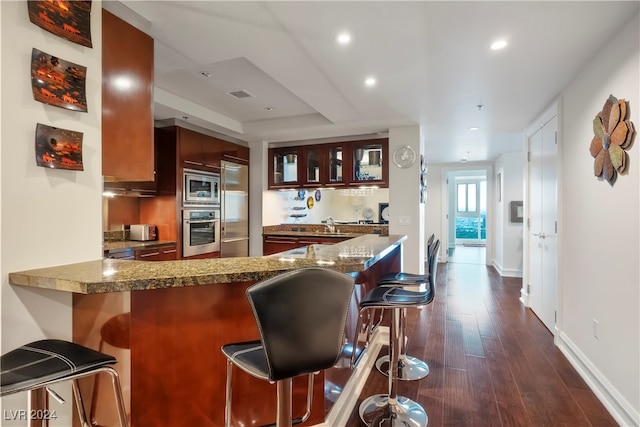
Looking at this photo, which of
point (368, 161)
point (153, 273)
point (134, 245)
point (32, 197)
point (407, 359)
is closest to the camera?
point (153, 273)

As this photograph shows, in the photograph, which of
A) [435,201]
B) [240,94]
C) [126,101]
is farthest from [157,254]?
[435,201]

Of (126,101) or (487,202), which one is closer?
(126,101)

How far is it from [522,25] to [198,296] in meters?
2.34

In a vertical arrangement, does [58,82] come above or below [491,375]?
above

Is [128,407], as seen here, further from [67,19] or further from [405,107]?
[405,107]

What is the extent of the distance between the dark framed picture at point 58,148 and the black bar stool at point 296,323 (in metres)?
1.19

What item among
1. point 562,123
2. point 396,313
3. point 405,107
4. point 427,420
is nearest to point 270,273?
point 396,313

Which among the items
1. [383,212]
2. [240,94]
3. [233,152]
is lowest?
[383,212]

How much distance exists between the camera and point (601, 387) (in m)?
2.20

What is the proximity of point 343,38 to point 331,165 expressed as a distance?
2881mm

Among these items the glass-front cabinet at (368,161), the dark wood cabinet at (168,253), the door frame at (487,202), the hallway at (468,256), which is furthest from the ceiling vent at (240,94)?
the hallway at (468,256)

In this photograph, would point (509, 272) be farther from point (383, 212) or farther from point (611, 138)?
point (611, 138)

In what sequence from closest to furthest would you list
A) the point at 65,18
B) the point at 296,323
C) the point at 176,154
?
1. the point at 296,323
2. the point at 65,18
3. the point at 176,154

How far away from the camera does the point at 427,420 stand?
1967 mm
